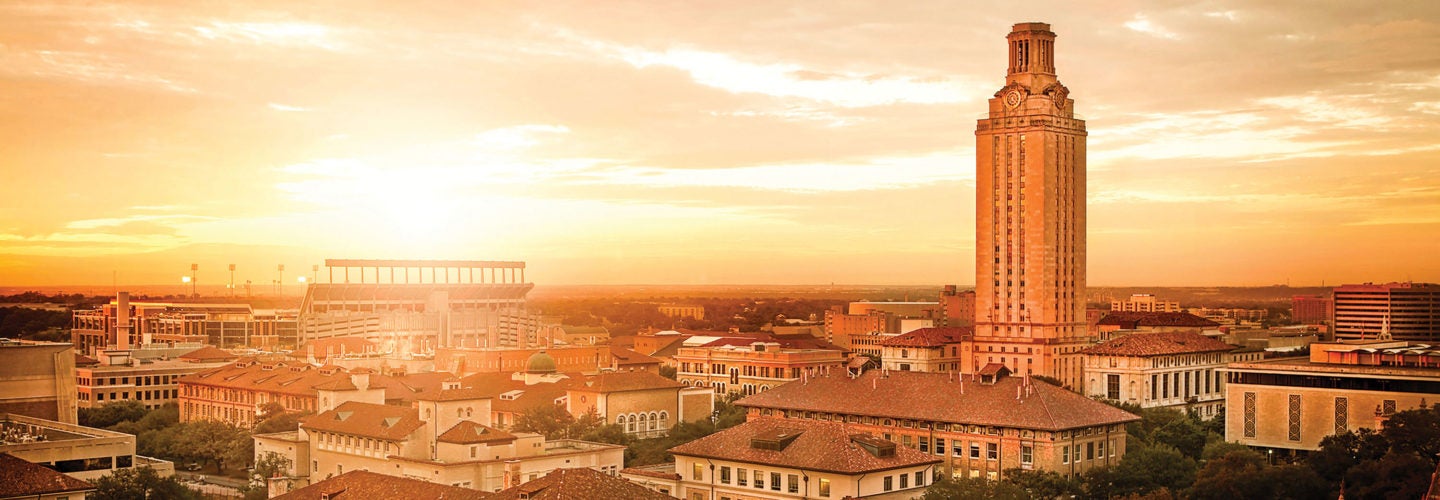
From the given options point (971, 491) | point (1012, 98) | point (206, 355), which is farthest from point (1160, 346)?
point (206, 355)

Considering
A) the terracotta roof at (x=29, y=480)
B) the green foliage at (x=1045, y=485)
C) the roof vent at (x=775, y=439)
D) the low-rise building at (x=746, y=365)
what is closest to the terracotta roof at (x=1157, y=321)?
the low-rise building at (x=746, y=365)

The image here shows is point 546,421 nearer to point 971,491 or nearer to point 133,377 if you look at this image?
point 971,491

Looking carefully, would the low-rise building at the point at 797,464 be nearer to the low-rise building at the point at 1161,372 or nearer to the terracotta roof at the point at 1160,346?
the low-rise building at the point at 1161,372

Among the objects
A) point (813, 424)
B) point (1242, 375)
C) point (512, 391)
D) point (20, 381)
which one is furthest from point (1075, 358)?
point (20, 381)

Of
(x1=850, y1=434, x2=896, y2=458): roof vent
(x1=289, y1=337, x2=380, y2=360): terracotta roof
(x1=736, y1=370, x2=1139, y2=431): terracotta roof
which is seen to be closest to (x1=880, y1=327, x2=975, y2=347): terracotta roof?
(x1=736, y1=370, x2=1139, y2=431): terracotta roof

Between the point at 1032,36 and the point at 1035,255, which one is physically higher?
the point at 1032,36

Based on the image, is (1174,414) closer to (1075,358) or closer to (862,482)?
(1075,358)

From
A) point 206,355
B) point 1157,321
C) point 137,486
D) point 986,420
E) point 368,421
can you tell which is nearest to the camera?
point 137,486
